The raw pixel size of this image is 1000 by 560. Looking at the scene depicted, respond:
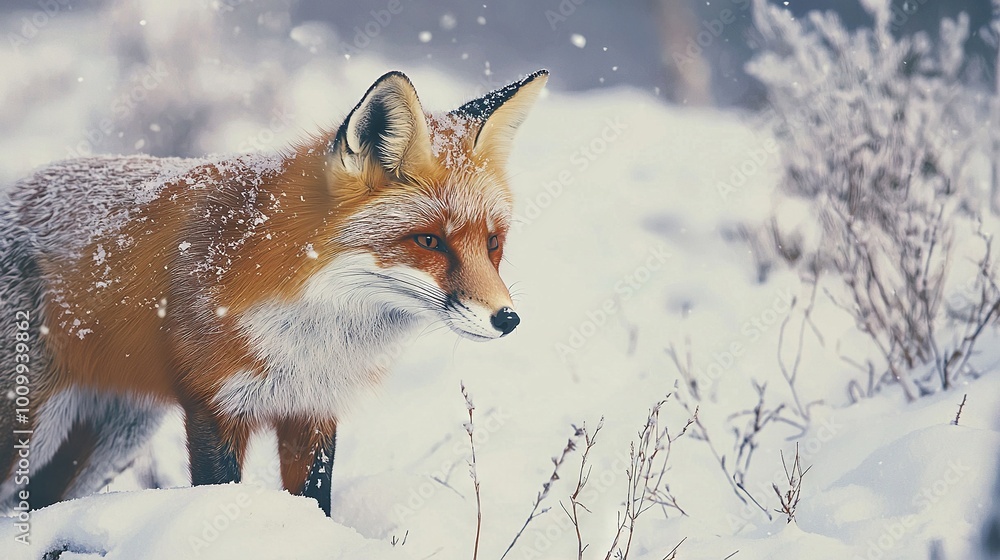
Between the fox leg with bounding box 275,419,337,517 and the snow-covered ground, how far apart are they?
21 centimetres

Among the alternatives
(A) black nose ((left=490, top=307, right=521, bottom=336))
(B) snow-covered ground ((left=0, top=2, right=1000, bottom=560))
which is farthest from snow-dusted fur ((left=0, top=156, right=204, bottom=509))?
(A) black nose ((left=490, top=307, right=521, bottom=336))

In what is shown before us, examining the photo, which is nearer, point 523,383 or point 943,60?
point 523,383

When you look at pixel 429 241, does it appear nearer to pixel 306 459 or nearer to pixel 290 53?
pixel 306 459

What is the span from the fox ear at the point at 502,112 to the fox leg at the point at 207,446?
1190 mm

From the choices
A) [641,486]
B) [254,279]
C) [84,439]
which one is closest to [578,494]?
[641,486]

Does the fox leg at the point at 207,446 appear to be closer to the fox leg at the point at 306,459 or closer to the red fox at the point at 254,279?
the red fox at the point at 254,279

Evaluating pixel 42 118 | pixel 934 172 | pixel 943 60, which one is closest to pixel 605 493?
pixel 934 172

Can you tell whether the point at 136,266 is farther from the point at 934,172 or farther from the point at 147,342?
the point at 934,172

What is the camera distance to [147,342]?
7.69ft

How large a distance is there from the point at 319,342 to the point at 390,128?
0.70 meters

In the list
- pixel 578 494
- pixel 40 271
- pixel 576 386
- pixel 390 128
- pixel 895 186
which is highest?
pixel 390 128

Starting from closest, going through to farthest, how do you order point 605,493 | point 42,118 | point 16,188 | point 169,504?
point 169,504, point 16,188, point 605,493, point 42,118

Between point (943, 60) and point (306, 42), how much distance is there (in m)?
6.19

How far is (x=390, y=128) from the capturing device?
219cm
